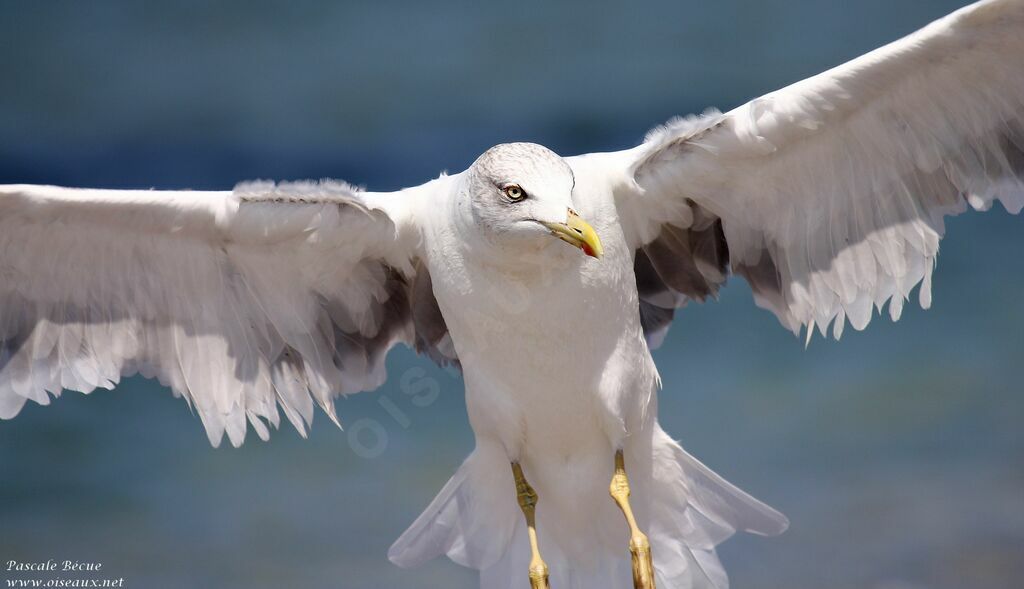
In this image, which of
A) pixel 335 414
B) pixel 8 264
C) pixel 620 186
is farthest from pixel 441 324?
pixel 8 264

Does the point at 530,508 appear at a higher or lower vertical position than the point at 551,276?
lower

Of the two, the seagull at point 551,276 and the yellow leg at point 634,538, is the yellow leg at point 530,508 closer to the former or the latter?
the seagull at point 551,276

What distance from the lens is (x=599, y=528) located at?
5.46 meters

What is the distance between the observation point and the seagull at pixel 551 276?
4883 mm

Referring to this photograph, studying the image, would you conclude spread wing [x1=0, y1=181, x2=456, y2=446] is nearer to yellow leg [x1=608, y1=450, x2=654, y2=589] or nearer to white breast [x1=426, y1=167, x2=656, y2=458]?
white breast [x1=426, y1=167, x2=656, y2=458]

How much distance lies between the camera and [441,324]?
5590 millimetres

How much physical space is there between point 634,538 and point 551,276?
3.22ft

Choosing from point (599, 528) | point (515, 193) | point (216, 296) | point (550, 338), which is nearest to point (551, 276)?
point (550, 338)

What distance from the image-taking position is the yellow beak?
4551 millimetres

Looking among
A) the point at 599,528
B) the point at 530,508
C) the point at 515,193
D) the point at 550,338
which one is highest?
the point at 515,193

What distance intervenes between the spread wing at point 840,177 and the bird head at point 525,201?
477 mm

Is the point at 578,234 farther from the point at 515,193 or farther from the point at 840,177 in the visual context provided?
the point at 840,177

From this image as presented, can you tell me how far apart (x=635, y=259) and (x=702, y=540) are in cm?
105

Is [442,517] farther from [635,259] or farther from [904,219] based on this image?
[904,219]
